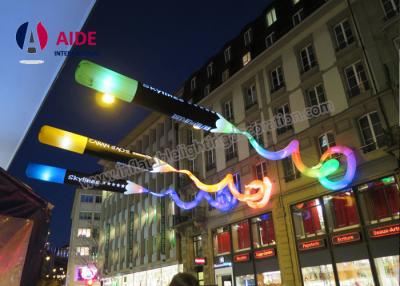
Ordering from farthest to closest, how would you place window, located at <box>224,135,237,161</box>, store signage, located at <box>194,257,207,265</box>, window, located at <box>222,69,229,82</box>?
window, located at <box>222,69,229,82</box>
window, located at <box>224,135,237,161</box>
store signage, located at <box>194,257,207,265</box>

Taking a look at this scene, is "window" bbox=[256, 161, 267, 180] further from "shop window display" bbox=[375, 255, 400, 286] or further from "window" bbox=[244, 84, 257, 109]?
"shop window display" bbox=[375, 255, 400, 286]

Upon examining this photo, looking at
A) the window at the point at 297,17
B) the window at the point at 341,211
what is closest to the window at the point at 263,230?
the window at the point at 341,211

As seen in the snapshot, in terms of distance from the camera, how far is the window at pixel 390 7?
A: 1723 cm

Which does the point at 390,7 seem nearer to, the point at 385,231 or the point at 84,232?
the point at 385,231

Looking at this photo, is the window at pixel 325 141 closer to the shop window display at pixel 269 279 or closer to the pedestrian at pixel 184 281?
the shop window display at pixel 269 279

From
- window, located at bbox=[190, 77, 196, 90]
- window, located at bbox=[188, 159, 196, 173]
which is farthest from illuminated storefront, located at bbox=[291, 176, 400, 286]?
window, located at bbox=[190, 77, 196, 90]

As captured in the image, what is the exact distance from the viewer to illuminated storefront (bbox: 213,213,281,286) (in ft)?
67.6

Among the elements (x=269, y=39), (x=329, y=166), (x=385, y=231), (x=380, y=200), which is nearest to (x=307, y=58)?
(x=269, y=39)

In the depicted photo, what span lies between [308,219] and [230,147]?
8.50 meters

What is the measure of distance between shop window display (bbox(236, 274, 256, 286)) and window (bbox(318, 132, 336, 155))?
8869mm

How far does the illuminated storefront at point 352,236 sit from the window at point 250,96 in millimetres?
8477

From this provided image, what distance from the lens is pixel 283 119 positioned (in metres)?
21.7

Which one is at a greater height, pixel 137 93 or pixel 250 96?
pixel 250 96

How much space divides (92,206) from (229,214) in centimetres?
4450
